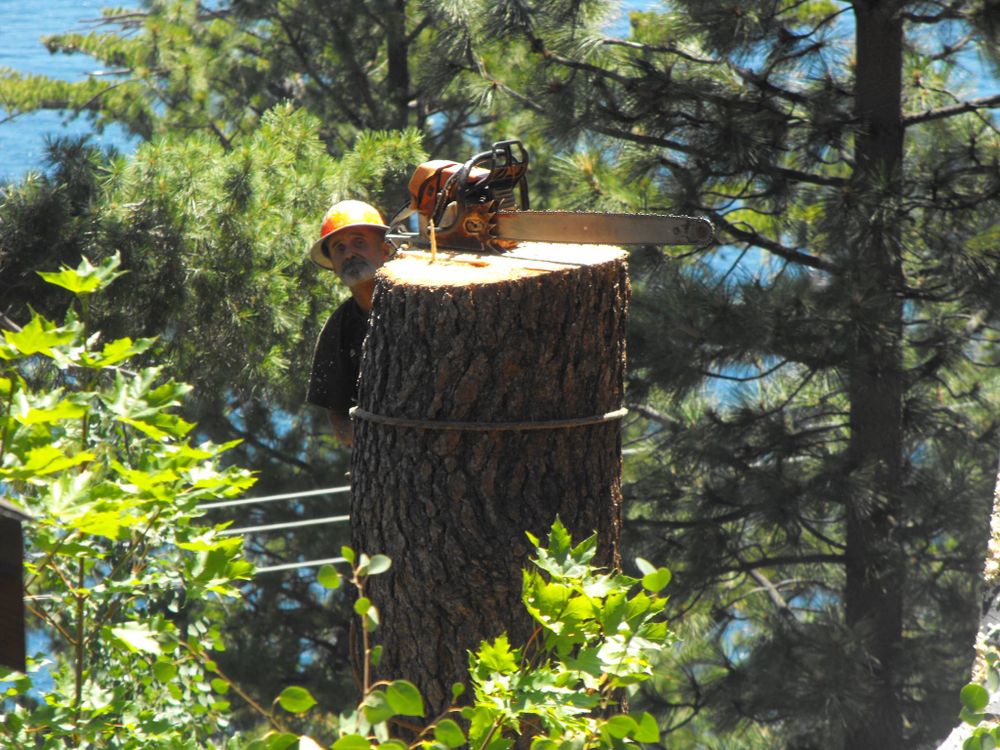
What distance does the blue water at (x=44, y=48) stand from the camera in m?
8.32

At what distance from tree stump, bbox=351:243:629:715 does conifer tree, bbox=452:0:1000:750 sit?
2.96m

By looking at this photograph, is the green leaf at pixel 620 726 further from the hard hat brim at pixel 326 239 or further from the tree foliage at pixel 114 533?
the hard hat brim at pixel 326 239

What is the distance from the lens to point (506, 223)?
208 cm

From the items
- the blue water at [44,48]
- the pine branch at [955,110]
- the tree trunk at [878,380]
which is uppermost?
the blue water at [44,48]

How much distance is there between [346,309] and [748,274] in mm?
3035

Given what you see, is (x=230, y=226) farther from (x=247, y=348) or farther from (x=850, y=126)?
(x=850, y=126)

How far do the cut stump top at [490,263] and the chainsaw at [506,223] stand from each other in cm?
2

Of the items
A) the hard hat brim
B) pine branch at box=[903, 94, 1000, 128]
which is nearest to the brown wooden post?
the hard hat brim

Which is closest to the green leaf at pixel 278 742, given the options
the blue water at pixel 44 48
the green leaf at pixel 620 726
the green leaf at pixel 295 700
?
the green leaf at pixel 295 700

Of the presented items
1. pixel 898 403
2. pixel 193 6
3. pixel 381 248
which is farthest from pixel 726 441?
pixel 193 6

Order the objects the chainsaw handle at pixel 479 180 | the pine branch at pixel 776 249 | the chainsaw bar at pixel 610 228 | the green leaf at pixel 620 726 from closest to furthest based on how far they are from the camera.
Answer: the green leaf at pixel 620 726
the chainsaw bar at pixel 610 228
the chainsaw handle at pixel 479 180
the pine branch at pixel 776 249

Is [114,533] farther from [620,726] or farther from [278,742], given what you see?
[620,726]

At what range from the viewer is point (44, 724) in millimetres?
1308

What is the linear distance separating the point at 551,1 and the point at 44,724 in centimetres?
409
